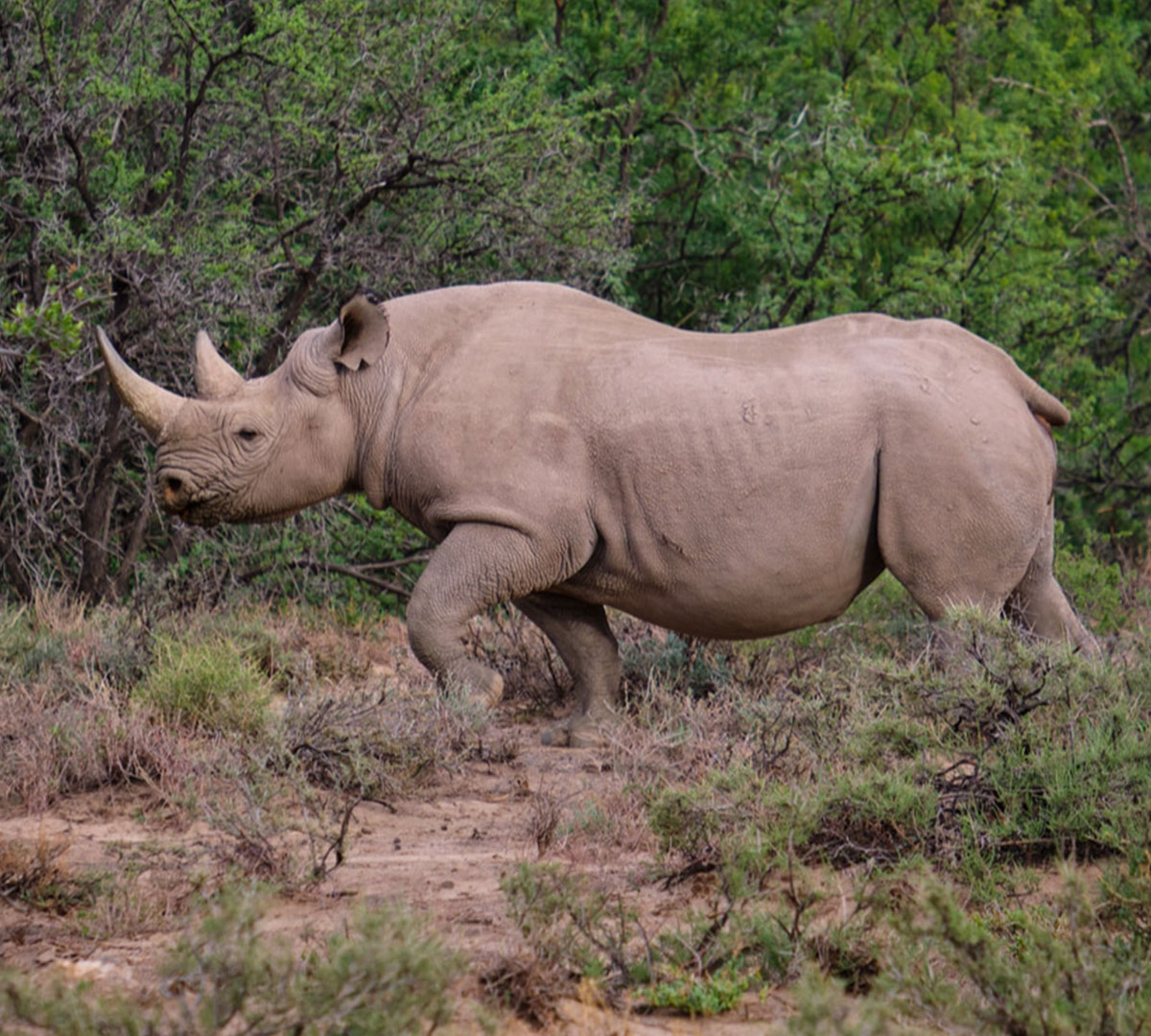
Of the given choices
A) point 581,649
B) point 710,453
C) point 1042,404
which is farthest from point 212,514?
point 1042,404

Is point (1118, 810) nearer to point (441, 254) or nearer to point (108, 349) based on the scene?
point (108, 349)

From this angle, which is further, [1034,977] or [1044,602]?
[1044,602]

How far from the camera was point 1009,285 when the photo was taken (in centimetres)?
1202

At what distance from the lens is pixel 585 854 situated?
16.2 feet

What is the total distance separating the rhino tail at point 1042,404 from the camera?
6672 millimetres

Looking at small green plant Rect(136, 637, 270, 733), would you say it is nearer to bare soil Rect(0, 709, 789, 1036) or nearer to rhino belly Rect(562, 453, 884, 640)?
bare soil Rect(0, 709, 789, 1036)

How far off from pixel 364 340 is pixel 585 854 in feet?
8.48

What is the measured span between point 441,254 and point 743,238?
9.70 ft

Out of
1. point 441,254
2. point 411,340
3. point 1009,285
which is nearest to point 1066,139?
point 1009,285

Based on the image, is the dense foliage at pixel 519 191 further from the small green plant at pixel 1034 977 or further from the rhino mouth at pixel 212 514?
the small green plant at pixel 1034 977

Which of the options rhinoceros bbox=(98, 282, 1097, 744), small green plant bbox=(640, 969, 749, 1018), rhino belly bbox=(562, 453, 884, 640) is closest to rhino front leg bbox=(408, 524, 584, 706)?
rhinoceros bbox=(98, 282, 1097, 744)

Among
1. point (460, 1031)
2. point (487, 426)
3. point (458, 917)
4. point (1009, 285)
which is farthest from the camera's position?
point (1009, 285)

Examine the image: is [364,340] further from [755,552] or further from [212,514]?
[755,552]

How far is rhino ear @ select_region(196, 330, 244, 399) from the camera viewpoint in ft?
22.2
